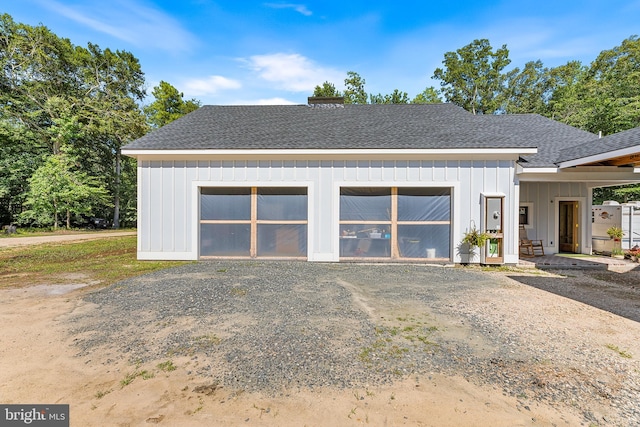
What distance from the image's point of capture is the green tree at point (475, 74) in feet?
91.1

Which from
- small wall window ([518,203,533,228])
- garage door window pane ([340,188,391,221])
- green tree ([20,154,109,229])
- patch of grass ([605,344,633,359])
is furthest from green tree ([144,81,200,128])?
patch of grass ([605,344,633,359])

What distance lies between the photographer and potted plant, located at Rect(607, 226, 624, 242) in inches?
352

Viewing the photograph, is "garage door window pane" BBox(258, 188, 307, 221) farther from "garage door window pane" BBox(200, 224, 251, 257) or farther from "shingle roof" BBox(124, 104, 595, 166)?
"shingle roof" BBox(124, 104, 595, 166)

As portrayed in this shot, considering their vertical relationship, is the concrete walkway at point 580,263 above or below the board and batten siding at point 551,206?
below

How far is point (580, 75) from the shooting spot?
24.9 meters

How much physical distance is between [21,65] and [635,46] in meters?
43.0

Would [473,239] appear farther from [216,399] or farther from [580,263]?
[216,399]

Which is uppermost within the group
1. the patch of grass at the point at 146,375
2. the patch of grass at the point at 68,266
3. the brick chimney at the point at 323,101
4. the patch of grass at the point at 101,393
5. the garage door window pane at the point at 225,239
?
the brick chimney at the point at 323,101

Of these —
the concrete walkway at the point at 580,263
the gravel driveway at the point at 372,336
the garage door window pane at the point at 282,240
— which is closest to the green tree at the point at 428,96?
the concrete walkway at the point at 580,263

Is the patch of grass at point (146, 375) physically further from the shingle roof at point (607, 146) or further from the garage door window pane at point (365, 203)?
the shingle roof at point (607, 146)

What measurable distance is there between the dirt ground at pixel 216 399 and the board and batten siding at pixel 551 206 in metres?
7.91

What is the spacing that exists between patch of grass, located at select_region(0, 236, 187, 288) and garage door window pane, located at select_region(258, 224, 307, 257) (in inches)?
88.7

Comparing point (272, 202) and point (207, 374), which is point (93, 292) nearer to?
point (207, 374)

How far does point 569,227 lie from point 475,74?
2389cm
